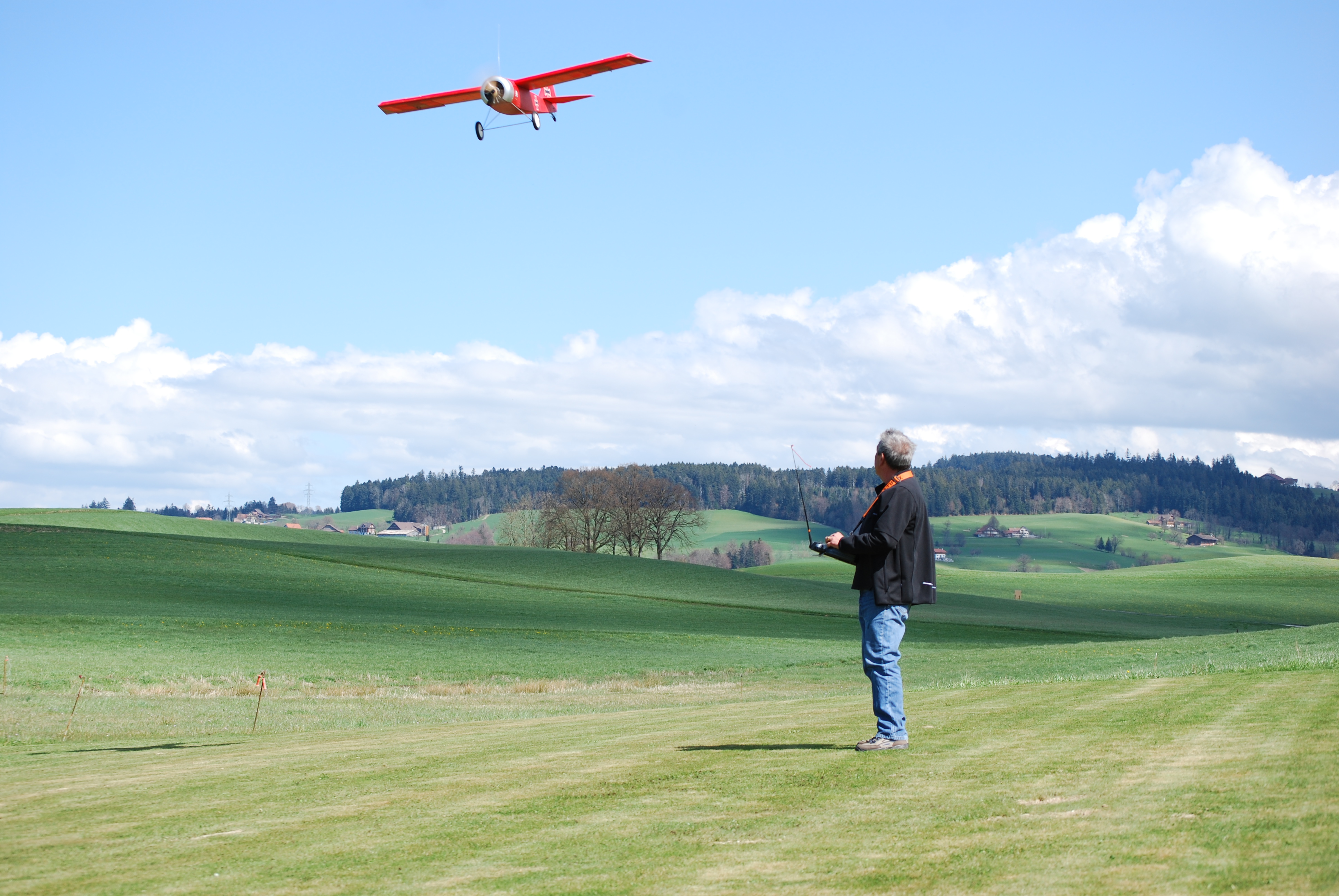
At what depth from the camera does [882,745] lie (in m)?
9.31

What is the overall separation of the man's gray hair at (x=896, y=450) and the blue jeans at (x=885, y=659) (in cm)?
111

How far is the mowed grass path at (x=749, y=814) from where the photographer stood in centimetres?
543

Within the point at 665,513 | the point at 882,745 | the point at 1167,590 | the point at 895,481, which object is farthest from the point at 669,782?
the point at 665,513

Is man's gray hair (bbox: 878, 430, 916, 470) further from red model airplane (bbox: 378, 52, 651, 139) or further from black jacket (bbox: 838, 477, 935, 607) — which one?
red model airplane (bbox: 378, 52, 651, 139)

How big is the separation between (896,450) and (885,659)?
1761mm

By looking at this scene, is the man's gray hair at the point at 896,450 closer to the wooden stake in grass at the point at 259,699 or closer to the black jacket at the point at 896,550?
the black jacket at the point at 896,550

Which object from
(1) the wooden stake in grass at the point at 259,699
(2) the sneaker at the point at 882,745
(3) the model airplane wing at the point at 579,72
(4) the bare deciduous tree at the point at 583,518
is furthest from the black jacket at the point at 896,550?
(4) the bare deciduous tree at the point at 583,518

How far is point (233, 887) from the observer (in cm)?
582

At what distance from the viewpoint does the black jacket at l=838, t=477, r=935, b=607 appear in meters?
9.63

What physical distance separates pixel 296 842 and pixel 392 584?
60117 mm

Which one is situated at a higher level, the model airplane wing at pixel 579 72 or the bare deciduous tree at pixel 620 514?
the model airplane wing at pixel 579 72

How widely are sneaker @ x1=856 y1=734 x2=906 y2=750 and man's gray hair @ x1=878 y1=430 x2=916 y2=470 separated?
2.24m

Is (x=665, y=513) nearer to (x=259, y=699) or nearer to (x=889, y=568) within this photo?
(x=259, y=699)

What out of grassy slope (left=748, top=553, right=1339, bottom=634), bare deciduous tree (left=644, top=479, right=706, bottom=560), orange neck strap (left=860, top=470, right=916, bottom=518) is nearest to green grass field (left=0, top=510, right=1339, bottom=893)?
orange neck strap (left=860, top=470, right=916, bottom=518)
